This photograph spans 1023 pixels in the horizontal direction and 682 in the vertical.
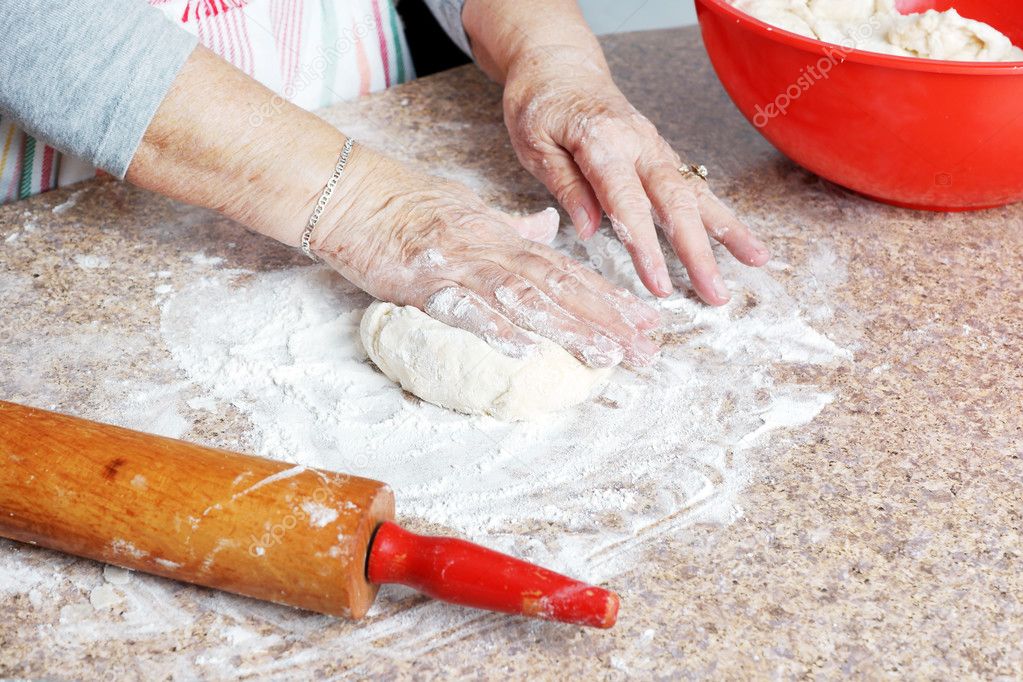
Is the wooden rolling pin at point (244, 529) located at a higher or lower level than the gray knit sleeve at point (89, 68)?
lower

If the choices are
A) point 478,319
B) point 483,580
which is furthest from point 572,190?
point 483,580

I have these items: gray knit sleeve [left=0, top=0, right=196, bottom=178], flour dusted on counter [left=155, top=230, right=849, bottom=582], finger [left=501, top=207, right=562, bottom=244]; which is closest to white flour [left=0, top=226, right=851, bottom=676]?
flour dusted on counter [left=155, top=230, right=849, bottom=582]

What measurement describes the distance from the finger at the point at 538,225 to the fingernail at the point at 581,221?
0.05 metres

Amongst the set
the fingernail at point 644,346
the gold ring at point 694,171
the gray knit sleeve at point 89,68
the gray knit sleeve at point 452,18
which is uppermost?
the gray knit sleeve at point 89,68

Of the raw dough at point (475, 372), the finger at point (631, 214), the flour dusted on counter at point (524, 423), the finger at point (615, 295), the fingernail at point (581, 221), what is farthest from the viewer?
the fingernail at point (581, 221)

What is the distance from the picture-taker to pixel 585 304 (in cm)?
123

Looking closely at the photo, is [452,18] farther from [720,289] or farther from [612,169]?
[720,289]

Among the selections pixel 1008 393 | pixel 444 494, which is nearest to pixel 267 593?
pixel 444 494

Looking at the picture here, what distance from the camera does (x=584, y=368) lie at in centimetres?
117

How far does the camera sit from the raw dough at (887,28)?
1.39 m

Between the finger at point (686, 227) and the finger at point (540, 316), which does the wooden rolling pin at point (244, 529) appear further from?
the finger at point (686, 227)

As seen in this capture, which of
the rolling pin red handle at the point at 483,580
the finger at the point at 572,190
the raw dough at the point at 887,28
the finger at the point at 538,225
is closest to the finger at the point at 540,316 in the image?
the finger at the point at 538,225

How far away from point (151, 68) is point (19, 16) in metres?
0.16

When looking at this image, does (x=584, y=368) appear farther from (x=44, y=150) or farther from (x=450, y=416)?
(x=44, y=150)
